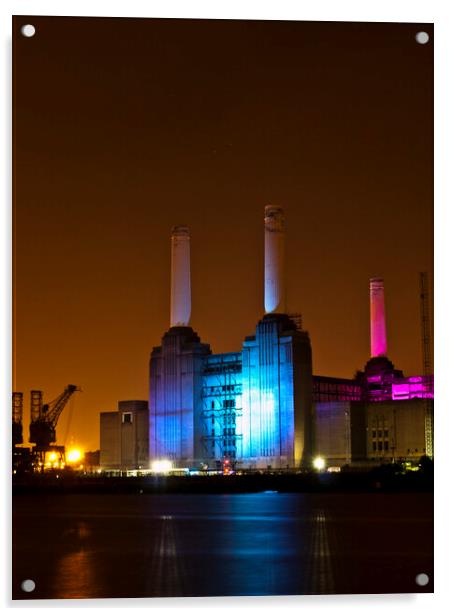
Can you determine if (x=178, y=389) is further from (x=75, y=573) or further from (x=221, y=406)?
(x=75, y=573)

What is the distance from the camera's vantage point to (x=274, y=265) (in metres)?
58.1

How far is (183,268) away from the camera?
2418 inches

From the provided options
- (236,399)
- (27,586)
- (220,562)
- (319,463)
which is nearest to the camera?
(27,586)

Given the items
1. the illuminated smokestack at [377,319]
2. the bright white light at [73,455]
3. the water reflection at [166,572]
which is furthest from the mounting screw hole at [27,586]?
the bright white light at [73,455]

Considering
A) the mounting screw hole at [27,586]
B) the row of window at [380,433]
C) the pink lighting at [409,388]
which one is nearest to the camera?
the mounting screw hole at [27,586]

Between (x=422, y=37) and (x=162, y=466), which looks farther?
(x=162, y=466)

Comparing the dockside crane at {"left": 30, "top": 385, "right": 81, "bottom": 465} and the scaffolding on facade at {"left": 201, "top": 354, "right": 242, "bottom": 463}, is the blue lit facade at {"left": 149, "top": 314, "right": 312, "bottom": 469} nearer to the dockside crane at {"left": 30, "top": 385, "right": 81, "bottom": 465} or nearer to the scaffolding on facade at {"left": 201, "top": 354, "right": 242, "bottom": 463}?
the scaffolding on facade at {"left": 201, "top": 354, "right": 242, "bottom": 463}

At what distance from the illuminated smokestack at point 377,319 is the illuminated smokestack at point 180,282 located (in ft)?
31.5

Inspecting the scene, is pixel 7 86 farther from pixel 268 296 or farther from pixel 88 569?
pixel 268 296

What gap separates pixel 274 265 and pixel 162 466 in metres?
12.9

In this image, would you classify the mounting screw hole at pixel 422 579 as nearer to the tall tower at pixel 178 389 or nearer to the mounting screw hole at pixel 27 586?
the mounting screw hole at pixel 27 586

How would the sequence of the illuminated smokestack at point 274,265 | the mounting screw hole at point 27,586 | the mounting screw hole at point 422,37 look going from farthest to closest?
the illuminated smokestack at point 274,265 → the mounting screw hole at point 422,37 → the mounting screw hole at point 27,586

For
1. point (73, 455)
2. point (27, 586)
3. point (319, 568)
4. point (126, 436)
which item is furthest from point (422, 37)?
point (73, 455)

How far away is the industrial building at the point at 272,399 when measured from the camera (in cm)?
5856
